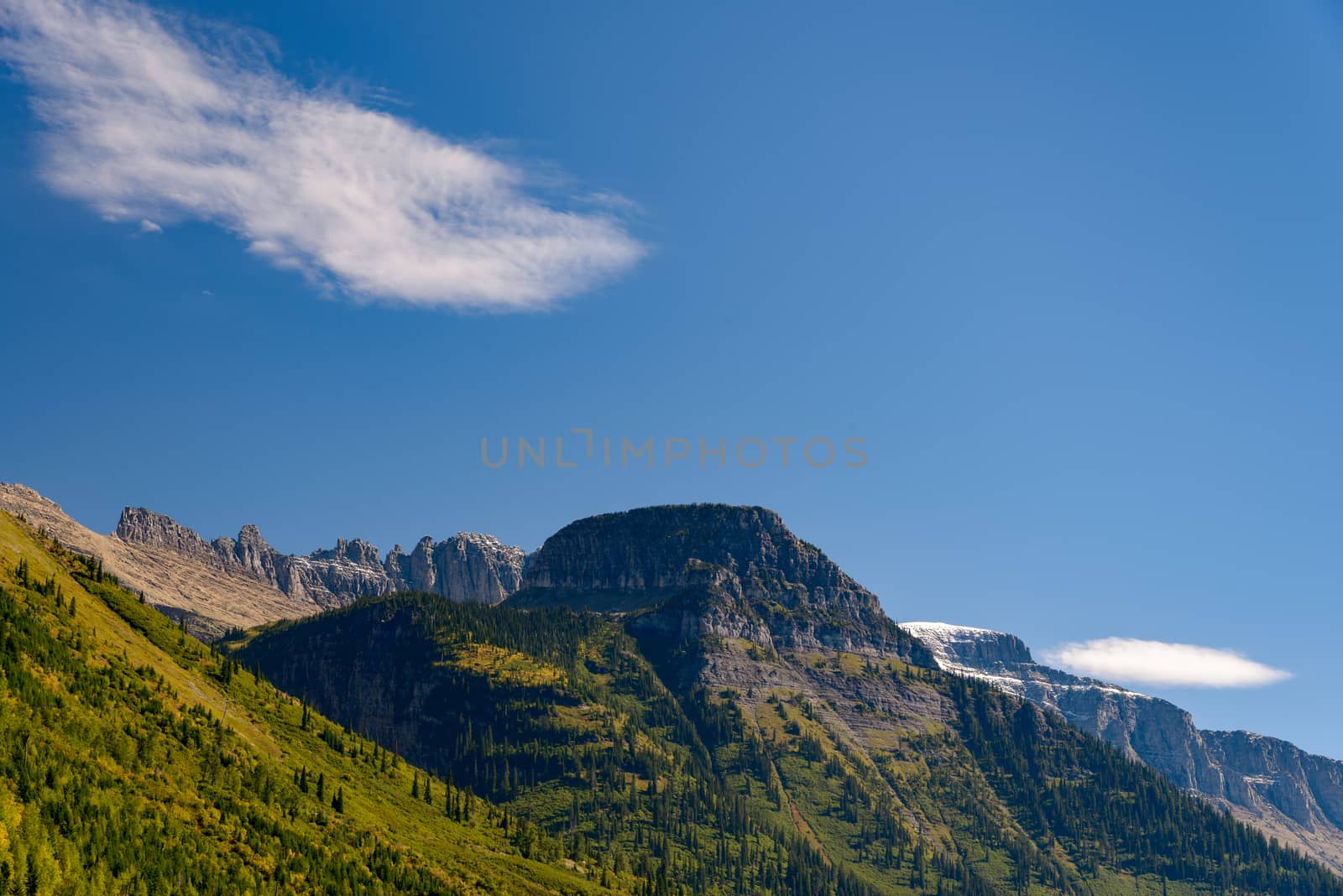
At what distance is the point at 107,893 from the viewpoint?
650 ft

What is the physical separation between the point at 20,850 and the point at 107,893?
1619 cm

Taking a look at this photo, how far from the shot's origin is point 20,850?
189 metres
